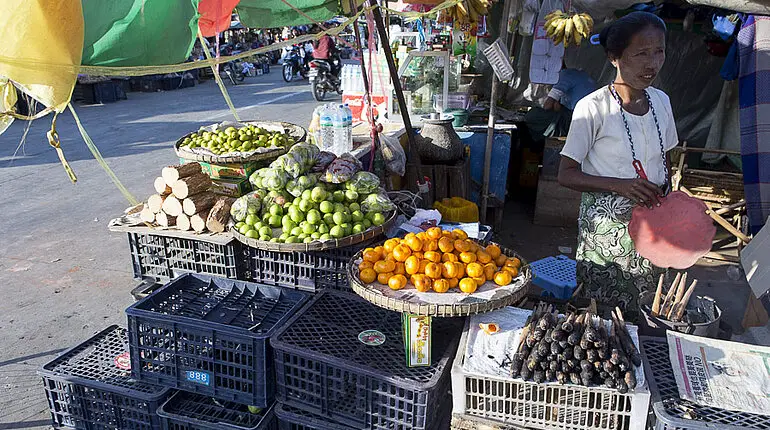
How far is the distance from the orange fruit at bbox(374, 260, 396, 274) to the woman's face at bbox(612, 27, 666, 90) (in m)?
1.34

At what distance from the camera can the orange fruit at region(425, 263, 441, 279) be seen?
2.25m

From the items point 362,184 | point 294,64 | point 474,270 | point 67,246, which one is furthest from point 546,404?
point 294,64

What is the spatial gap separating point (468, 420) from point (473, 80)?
6.19 meters

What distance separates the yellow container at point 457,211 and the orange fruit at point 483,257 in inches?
71.5

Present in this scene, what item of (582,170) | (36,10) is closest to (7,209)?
(36,10)

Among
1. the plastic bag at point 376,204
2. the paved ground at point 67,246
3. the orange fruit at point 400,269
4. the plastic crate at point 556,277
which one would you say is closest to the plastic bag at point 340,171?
the plastic bag at point 376,204

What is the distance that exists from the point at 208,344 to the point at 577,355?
1.50m

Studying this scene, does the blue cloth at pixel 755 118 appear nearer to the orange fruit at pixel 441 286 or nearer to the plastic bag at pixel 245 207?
the orange fruit at pixel 441 286

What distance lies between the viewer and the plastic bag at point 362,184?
3.16 metres

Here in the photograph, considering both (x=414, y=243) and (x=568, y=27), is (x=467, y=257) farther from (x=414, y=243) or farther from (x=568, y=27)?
(x=568, y=27)

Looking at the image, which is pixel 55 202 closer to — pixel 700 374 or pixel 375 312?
pixel 375 312

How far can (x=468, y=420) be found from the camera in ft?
6.19

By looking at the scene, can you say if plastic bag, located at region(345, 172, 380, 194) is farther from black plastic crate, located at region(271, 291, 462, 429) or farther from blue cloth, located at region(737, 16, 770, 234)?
blue cloth, located at region(737, 16, 770, 234)

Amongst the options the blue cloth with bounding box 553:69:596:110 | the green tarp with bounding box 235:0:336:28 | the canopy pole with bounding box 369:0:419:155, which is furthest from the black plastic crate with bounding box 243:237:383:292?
the blue cloth with bounding box 553:69:596:110
